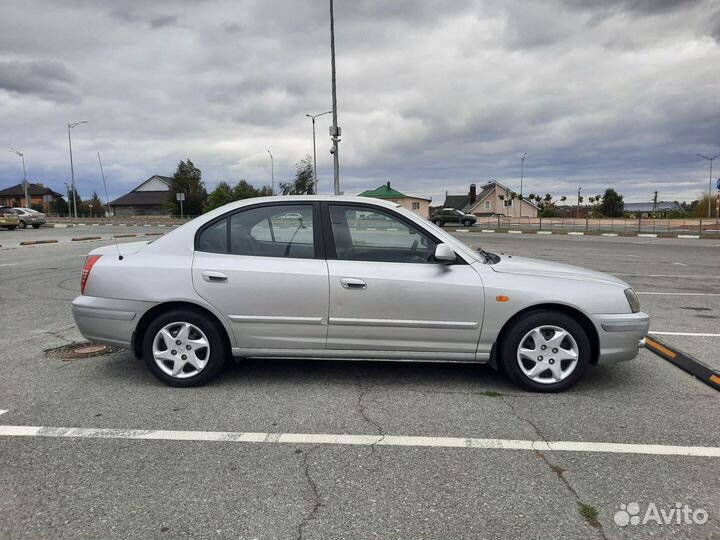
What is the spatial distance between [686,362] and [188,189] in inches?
3112

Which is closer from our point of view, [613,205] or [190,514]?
[190,514]

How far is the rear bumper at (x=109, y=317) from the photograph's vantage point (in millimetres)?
4242

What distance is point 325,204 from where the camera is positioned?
436 cm

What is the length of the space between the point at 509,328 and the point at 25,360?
4606 mm

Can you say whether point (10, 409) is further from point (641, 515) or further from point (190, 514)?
point (641, 515)

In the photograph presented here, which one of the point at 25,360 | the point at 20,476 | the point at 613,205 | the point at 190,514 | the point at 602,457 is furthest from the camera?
the point at 613,205

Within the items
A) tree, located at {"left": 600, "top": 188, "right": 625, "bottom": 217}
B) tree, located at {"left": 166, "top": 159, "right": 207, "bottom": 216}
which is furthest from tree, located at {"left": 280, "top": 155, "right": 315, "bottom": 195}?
tree, located at {"left": 600, "top": 188, "right": 625, "bottom": 217}

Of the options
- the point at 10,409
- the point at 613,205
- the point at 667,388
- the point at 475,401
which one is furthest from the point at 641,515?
the point at 613,205

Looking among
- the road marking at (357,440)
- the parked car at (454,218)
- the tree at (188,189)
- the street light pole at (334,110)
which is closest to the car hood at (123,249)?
the road marking at (357,440)

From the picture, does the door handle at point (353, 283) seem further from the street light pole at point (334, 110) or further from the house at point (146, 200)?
the house at point (146, 200)

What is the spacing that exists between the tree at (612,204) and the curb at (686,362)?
341 feet

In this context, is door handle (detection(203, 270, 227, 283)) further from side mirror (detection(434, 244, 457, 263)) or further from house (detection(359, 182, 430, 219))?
house (detection(359, 182, 430, 219))

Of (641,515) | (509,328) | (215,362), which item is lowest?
(641,515)

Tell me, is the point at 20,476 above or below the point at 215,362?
below
